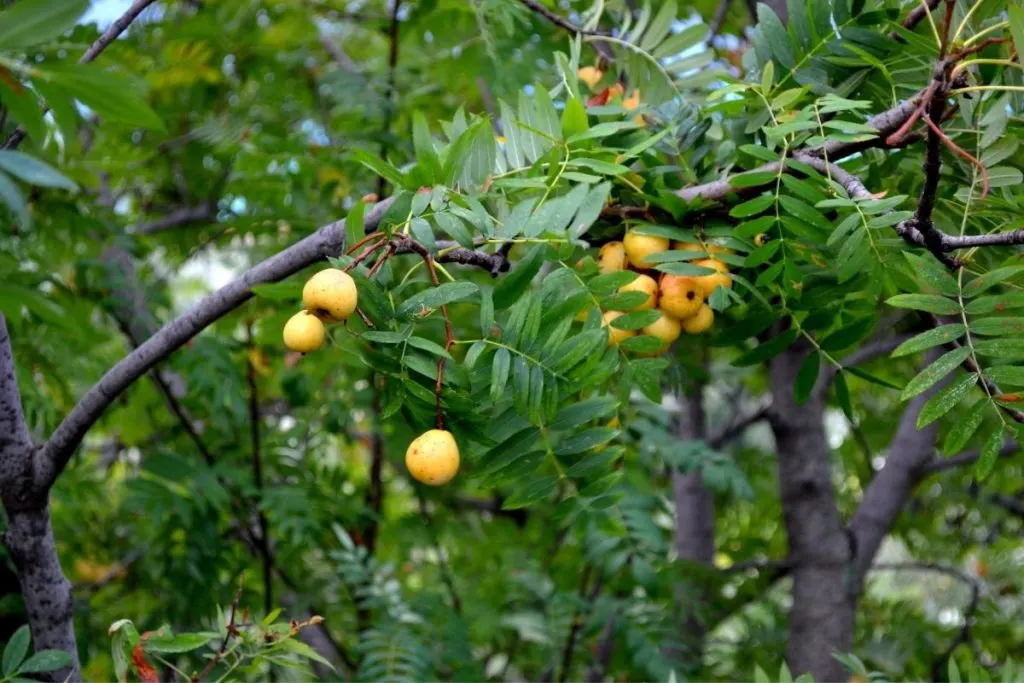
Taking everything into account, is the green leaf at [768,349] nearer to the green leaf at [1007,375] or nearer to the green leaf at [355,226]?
the green leaf at [1007,375]

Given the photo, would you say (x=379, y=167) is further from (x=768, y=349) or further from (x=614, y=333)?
(x=768, y=349)

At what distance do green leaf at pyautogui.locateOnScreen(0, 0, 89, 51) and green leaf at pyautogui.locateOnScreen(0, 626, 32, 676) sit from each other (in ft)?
2.20

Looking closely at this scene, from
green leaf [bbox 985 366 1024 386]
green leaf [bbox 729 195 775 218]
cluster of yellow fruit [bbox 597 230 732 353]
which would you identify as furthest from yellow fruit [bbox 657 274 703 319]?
green leaf [bbox 985 366 1024 386]

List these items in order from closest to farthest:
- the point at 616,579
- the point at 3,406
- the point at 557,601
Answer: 1. the point at 3,406
2. the point at 557,601
3. the point at 616,579

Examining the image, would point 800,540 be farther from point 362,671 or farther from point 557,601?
point 362,671

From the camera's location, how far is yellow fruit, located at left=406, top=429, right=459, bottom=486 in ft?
3.20

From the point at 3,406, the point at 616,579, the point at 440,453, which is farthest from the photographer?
the point at 616,579

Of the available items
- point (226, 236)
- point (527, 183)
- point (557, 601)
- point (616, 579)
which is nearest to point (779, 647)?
point (616, 579)

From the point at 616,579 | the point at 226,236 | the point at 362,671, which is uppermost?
the point at 226,236

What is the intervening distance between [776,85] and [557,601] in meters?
1.12

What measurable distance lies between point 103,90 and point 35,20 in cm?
7

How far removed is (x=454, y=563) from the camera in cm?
258

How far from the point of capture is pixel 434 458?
974 millimetres

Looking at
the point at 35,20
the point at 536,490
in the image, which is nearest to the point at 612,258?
the point at 536,490
